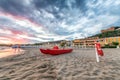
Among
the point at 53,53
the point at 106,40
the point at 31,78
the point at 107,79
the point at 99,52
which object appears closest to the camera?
the point at 107,79

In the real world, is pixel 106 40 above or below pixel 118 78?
above

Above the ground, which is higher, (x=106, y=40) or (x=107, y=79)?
(x=106, y=40)

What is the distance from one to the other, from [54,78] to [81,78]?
97 centimetres

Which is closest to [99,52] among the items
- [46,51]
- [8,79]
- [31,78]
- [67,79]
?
[67,79]

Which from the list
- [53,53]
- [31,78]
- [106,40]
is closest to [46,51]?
[53,53]

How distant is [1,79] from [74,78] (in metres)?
2.61

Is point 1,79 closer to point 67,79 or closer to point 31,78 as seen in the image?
point 31,78

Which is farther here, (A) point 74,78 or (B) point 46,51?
(B) point 46,51

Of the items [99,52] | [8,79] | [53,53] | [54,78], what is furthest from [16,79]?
[53,53]

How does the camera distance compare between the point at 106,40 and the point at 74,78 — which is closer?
the point at 74,78

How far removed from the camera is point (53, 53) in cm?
1590

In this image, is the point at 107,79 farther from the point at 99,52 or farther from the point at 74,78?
the point at 99,52

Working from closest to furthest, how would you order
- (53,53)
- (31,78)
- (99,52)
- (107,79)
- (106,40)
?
(107,79) → (31,78) → (99,52) → (53,53) → (106,40)

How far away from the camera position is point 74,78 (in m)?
4.12
